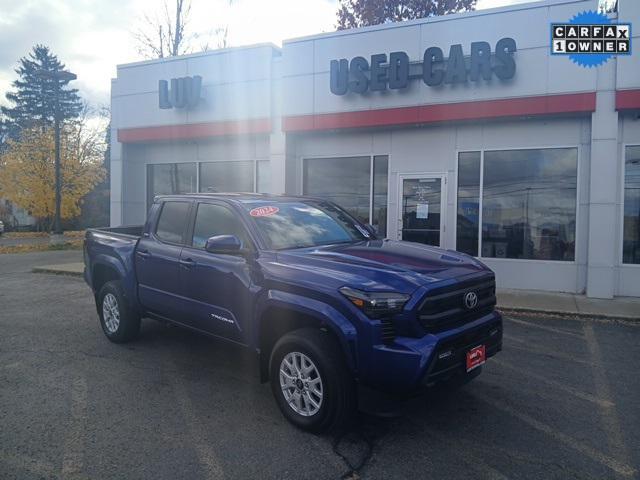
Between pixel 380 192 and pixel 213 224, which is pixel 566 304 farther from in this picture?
pixel 213 224

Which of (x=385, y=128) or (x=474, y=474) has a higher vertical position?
(x=385, y=128)

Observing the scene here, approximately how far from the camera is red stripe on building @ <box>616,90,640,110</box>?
9062 mm

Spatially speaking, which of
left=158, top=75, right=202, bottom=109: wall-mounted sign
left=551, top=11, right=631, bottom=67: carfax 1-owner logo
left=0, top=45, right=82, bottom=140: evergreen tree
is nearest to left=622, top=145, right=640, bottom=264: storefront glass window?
left=551, top=11, right=631, bottom=67: carfax 1-owner logo

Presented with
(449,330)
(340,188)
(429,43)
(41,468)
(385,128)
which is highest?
(429,43)

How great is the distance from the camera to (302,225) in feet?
16.0

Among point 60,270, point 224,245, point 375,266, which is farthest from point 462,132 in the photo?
point 60,270

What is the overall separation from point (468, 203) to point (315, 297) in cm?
775

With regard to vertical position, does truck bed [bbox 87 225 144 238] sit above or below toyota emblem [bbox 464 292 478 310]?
above

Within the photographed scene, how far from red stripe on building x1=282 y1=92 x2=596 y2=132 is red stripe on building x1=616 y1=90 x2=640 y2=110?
0.40 metres

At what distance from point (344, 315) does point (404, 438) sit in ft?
3.53

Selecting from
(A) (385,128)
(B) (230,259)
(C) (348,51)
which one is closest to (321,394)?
(B) (230,259)

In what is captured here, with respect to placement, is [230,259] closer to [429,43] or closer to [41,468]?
[41,468]

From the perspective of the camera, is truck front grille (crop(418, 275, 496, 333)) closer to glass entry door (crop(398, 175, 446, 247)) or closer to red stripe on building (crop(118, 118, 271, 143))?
glass entry door (crop(398, 175, 446, 247))

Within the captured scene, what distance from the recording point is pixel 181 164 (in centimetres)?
1437
